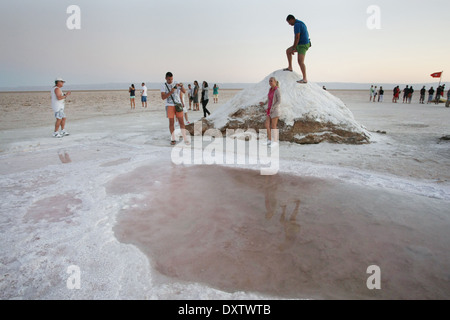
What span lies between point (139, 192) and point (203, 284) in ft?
7.68

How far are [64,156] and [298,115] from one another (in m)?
6.09

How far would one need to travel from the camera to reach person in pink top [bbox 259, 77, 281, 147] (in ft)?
21.2

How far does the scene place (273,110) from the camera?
655 cm

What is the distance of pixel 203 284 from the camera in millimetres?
2240

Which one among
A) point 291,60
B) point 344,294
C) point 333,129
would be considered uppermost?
point 291,60

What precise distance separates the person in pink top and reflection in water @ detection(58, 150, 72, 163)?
4.85m

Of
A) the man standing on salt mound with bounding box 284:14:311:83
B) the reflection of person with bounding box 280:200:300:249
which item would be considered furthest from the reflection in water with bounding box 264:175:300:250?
the man standing on salt mound with bounding box 284:14:311:83

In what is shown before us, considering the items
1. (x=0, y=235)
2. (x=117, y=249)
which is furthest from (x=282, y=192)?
(x=0, y=235)

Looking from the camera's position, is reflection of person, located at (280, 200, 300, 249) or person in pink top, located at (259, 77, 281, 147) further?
person in pink top, located at (259, 77, 281, 147)

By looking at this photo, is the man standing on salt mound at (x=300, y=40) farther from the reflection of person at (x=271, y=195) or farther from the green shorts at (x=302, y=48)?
the reflection of person at (x=271, y=195)

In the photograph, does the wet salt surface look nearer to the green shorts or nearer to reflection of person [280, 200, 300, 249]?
reflection of person [280, 200, 300, 249]

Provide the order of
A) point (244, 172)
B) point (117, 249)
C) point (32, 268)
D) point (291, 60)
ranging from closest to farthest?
1. point (32, 268)
2. point (117, 249)
3. point (244, 172)
4. point (291, 60)

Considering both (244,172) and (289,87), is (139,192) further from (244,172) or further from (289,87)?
(289,87)

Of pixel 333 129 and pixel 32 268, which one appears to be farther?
pixel 333 129
